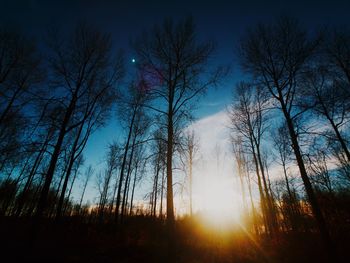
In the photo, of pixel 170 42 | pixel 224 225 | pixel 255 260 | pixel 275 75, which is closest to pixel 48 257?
pixel 255 260

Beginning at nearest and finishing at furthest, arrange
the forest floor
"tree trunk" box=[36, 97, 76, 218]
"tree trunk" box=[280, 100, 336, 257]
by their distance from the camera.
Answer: "tree trunk" box=[280, 100, 336, 257] < "tree trunk" box=[36, 97, 76, 218] < the forest floor

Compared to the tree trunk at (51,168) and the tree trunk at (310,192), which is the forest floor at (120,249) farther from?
the tree trunk at (310,192)

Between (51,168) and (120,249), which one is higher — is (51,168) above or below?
above

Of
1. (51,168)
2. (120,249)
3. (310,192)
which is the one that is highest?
(51,168)

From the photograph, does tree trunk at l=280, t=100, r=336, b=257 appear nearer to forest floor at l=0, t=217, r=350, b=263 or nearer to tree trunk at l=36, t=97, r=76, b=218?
forest floor at l=0, t=217, r=350, b=263

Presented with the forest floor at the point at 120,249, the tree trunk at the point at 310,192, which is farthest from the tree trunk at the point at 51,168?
the tree trunk at the point at 310,192

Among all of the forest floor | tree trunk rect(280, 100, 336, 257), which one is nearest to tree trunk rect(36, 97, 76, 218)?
the forest floor

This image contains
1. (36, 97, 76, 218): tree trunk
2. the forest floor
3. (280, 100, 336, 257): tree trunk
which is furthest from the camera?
the forest floor

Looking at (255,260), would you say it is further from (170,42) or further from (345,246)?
(170,42)

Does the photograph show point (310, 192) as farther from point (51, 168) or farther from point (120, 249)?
point (51, 168)

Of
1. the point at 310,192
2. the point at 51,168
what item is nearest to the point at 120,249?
the point at 51,168

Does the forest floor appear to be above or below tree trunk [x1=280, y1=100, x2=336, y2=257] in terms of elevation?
below

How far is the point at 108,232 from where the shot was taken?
464 inches

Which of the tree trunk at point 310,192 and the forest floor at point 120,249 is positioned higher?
the tree trunk at point 310,192
